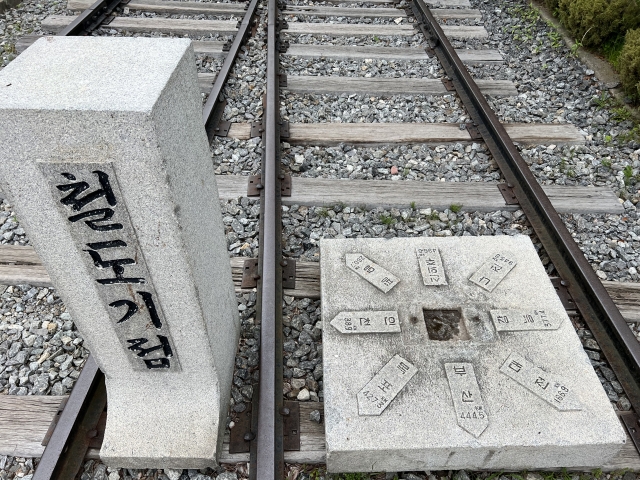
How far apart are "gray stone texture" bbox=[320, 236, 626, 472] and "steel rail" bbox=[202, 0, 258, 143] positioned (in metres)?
1.98

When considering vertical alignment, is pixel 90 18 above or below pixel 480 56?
above

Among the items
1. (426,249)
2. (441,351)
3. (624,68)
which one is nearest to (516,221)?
(426,249)

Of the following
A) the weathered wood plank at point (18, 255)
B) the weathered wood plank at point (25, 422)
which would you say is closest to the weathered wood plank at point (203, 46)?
the weathered wood plank at point (18, 255)

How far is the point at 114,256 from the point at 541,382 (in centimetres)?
212

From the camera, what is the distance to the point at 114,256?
1.75 m

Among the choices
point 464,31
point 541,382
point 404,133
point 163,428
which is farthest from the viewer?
point 464,31

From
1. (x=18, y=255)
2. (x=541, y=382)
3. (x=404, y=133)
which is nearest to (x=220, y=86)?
(x=404, y=133)

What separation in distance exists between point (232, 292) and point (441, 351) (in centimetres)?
117

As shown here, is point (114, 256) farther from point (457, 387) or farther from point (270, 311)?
point (457, 387)

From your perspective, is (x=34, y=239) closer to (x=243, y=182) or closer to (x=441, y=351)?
(x=441, y=351)

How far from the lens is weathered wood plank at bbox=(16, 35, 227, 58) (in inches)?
217

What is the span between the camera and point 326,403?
7.89 feet

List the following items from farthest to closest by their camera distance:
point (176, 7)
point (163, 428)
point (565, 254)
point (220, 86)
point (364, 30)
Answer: point (176, 7) < point (364, 30) < point (220, 86) < point (565, 254) < point (163, 428)

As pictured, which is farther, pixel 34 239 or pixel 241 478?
pixel 241 478
